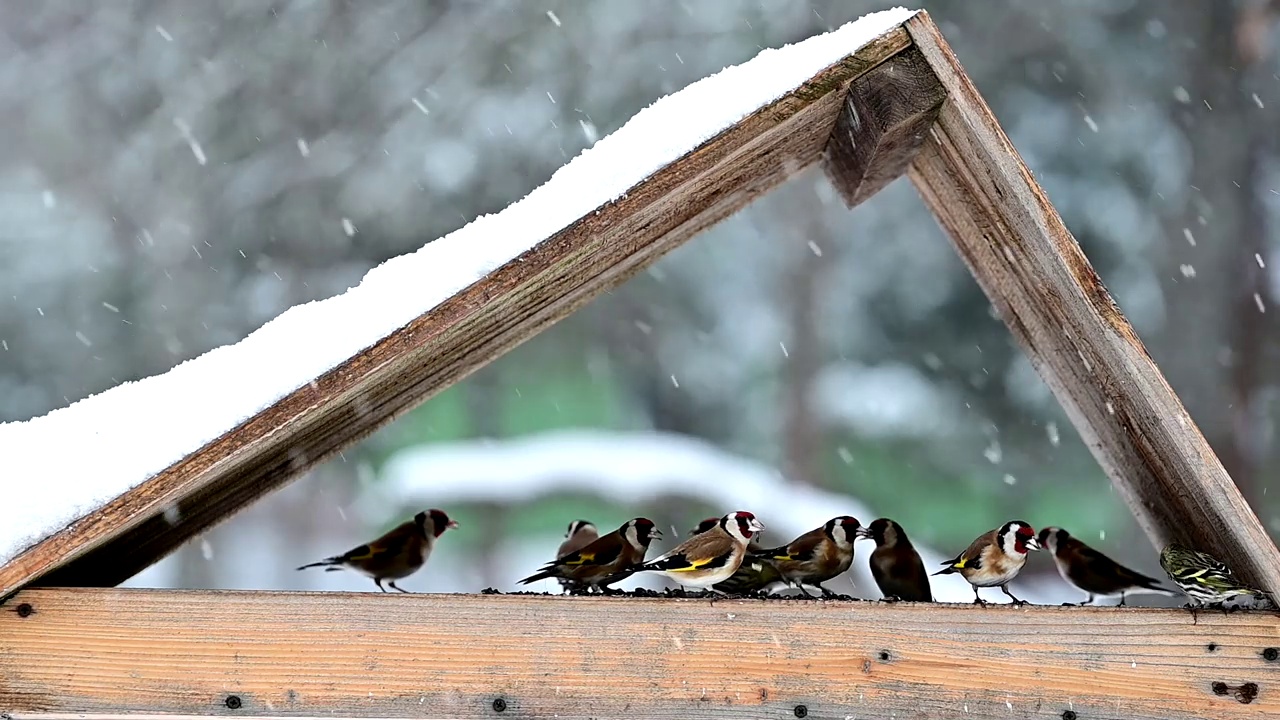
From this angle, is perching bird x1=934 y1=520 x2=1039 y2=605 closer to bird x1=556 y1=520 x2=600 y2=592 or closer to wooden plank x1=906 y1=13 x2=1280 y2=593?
wooden plank x1=906 y1=13 x2=1280 y2=593

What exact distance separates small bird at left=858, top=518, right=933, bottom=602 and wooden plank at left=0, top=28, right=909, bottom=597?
92 cm

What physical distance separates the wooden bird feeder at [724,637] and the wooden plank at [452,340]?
0.04 feet

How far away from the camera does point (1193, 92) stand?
30.6ft

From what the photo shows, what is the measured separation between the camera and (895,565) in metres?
2.91

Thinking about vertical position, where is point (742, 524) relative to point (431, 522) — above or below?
below

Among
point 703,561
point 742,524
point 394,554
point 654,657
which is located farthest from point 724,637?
point 394,554

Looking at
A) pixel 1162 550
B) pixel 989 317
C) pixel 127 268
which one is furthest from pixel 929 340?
pixel 1162 550

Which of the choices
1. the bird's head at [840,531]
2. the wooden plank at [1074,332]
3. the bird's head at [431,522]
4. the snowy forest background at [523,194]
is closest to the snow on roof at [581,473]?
the snowy forest background at [523,194]

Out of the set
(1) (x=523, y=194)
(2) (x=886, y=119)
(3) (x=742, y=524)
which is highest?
(1) (x=523, y=194)

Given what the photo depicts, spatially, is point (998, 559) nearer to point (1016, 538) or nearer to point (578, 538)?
point (1016, 538)

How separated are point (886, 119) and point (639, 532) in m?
1.55

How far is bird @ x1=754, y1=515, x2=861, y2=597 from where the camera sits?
114 inches

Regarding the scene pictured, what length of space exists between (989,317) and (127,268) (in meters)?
7.15

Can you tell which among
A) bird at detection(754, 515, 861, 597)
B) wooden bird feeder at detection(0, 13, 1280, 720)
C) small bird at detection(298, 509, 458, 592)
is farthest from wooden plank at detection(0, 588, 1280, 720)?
small bird at detection(298, 509, 458, 592)
